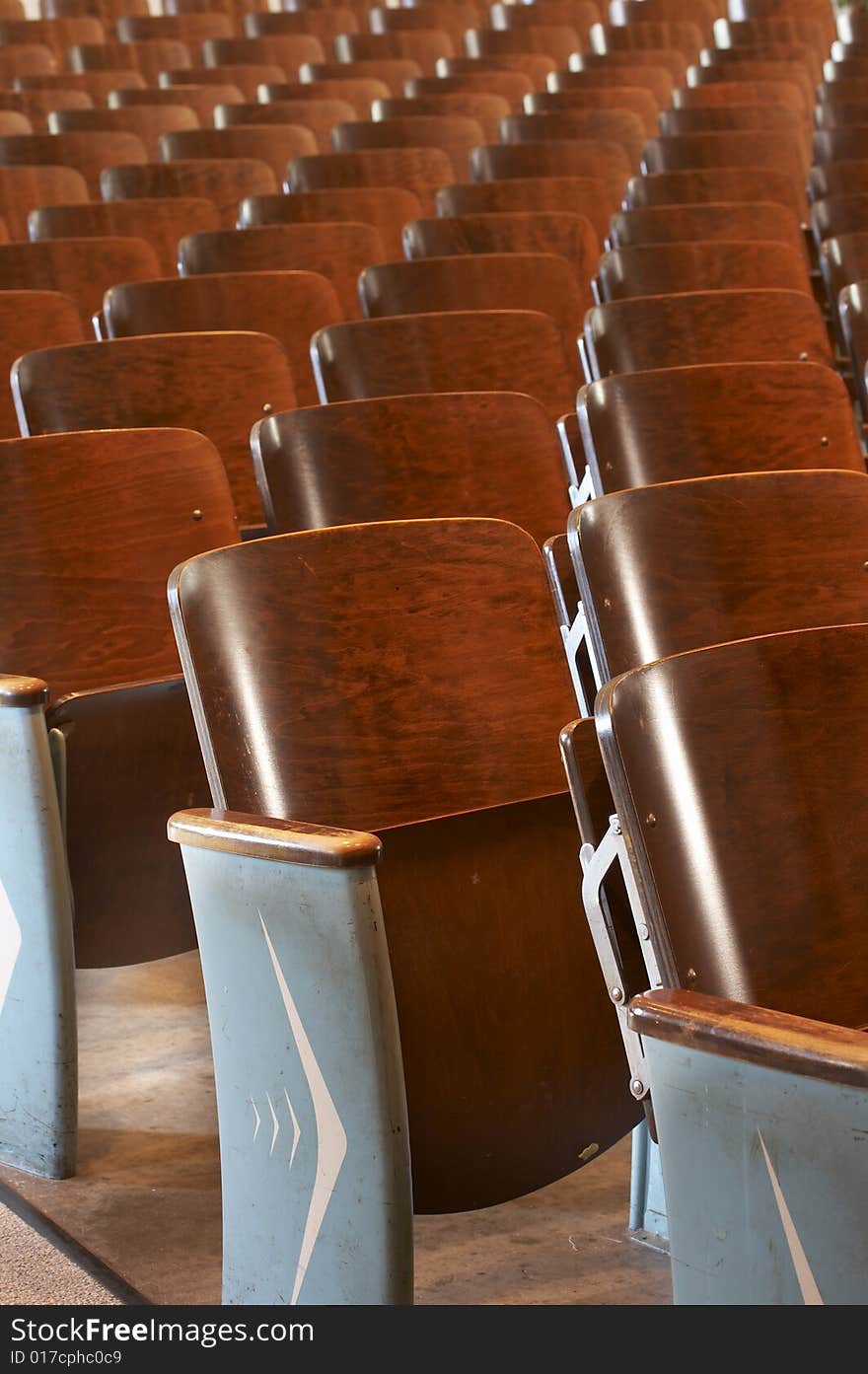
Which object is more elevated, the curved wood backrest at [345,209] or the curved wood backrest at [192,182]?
the curved wood backrest at [192,182]

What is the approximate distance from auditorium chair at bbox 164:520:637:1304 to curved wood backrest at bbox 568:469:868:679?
47 mm

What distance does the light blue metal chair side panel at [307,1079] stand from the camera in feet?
1.83

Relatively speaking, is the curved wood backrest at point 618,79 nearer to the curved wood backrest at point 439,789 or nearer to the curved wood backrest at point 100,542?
the curved wood backrest at point 100,542

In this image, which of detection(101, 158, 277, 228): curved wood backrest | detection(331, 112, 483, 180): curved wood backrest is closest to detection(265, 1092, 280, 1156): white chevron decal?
detection(101, 158, 277, 228): curved wood backrest

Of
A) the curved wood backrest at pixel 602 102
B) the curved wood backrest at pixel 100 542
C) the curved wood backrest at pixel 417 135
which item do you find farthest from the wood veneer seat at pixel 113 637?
the curved wood backrest at pixel 602 102

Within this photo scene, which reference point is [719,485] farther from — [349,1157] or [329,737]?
[349,1157]

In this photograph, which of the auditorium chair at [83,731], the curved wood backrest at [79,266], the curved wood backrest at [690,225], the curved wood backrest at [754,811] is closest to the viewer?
the curved wood backrest at [754,811]

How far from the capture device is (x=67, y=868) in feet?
2.53

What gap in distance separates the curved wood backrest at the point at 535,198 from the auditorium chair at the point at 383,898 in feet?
3.39

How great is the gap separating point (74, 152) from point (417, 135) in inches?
15.9

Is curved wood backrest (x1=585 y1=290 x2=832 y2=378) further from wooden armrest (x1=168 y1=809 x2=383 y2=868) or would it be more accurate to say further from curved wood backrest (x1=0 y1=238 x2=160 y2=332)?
wooden armrest (x1=168 y1=809 x2=383 y2=868)

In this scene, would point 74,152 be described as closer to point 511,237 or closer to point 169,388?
point 511,237

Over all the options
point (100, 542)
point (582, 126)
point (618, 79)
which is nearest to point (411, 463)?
point (100, 542)
